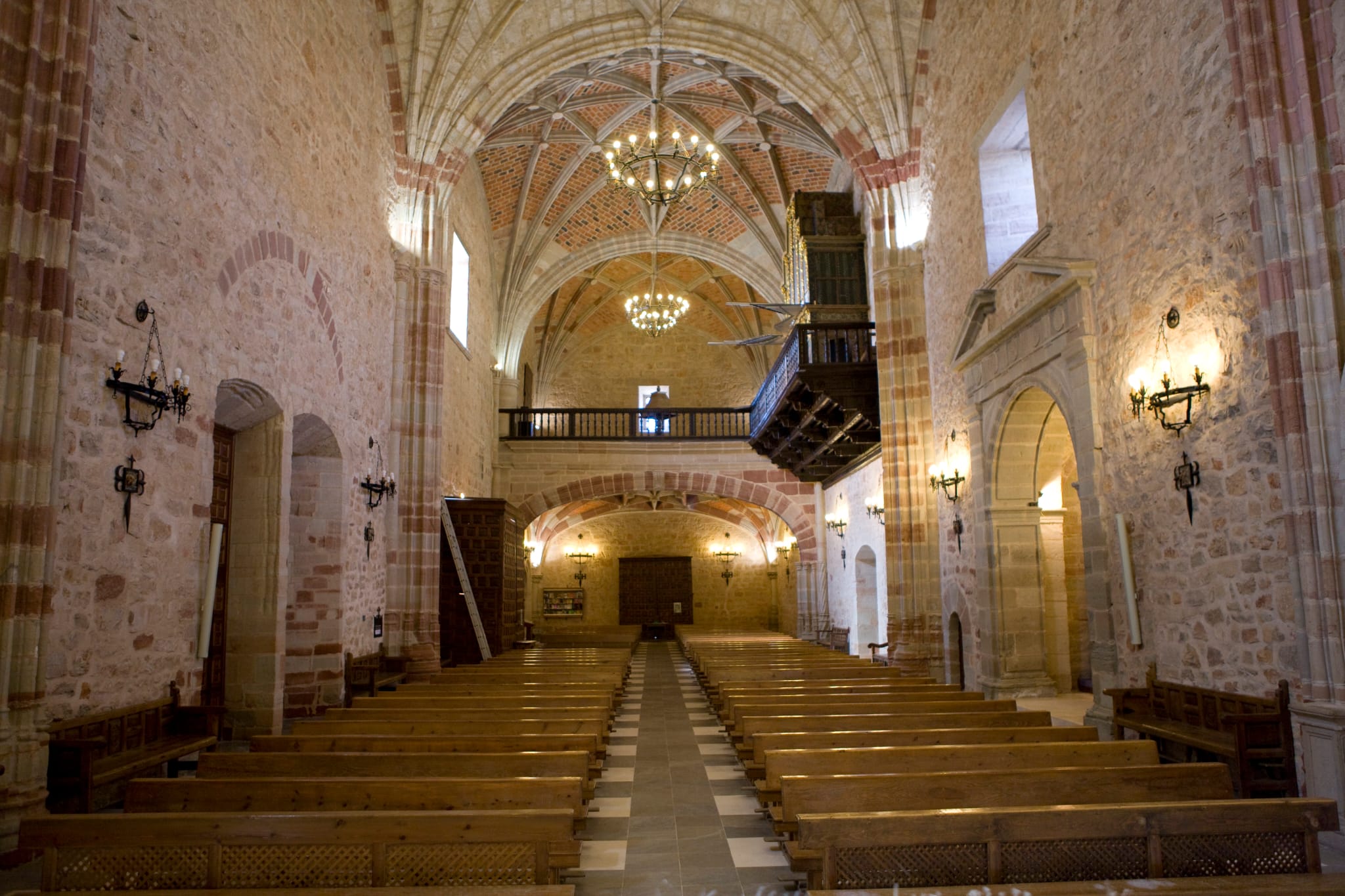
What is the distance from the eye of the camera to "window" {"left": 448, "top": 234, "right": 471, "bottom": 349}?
16.8 m

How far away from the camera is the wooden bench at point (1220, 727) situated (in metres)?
5.18

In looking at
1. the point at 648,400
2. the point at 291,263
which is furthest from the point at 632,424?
the point at 291,263

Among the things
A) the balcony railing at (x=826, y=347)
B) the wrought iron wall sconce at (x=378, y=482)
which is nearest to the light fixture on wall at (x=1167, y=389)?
the balcony railing at (x=826, y=347)

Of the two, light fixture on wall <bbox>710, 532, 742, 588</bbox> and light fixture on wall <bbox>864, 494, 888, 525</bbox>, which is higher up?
light fixture on wall <bbox>864, 494, 888, 525</bbox>

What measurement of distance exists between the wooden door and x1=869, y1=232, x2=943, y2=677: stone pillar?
871cm

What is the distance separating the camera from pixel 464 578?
14.1 m

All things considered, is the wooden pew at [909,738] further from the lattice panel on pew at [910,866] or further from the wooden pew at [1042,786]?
the lattice panel on pew at [910,866]

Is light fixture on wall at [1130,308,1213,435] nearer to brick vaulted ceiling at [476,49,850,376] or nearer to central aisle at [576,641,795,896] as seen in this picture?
central aisle at [576,641,795,896]

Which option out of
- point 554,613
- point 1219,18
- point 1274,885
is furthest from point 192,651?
point 554,613

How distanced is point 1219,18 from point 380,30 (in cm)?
1040

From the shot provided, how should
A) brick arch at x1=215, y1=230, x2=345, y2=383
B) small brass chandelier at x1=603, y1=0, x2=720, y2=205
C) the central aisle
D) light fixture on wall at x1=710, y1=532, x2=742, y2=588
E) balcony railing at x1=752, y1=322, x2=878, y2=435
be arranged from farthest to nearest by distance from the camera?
light fixture on wall at x1=710, y1=532, x2=742, y2=588, balcony railing at x1=752, y1=322, x2=878, y2=435, small brass chandelier at x1=603, y1=0, x2=720, y2=205, brick arch at x1=215, y1=230, x2=345, y2=383, the central aisle

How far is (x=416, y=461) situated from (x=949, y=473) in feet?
24.7

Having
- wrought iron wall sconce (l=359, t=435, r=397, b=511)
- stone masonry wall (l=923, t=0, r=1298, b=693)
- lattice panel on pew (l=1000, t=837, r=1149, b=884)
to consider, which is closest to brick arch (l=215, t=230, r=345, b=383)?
wrought iron wall sconce (l=359, t=435, r=397, b=511)

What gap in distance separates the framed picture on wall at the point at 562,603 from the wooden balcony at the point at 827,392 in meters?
12.2
